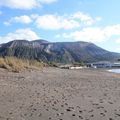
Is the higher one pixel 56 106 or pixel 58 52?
pixel 58 52

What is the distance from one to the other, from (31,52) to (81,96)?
393 ft

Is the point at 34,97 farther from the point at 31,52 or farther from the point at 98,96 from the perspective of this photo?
the point at 31,52

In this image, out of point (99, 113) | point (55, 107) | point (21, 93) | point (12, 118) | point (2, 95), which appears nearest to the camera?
point (12, 118)

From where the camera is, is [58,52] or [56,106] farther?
[58,52]

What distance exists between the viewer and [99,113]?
9.10 metres

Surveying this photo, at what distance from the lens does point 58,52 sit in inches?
5571

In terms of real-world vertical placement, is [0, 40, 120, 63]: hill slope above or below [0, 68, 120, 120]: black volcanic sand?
above

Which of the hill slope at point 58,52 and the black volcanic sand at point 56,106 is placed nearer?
the black volcanic sand at point 56,106

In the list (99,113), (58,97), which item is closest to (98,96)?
(58,97)

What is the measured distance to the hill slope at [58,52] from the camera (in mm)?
123188

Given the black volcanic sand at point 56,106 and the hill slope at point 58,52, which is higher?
the hill slope at point 58,52

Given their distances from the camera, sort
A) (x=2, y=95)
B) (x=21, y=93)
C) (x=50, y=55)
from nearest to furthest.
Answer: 1. (x=2, y=95)
2. (x=21, y=93)
3. (x=50, y=55)

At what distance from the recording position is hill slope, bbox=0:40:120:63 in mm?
123188

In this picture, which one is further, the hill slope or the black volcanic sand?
the hill slope
